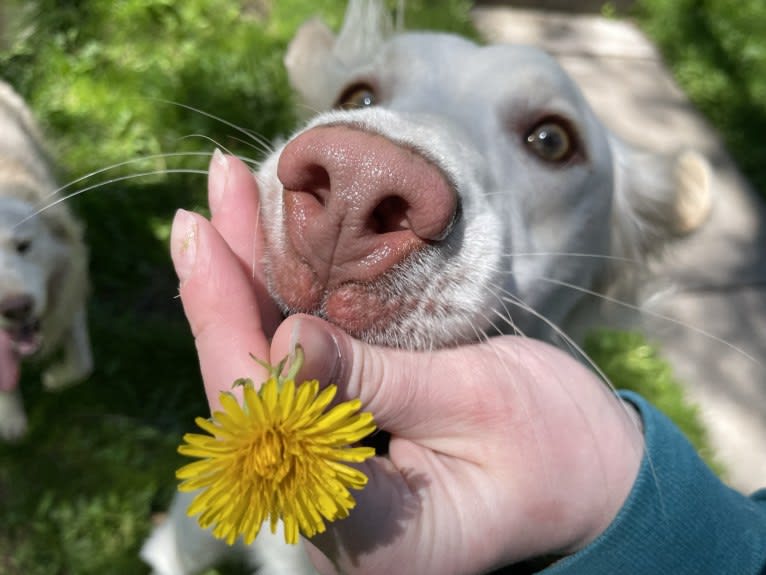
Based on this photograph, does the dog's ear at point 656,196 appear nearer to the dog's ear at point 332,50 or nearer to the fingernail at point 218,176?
the dog's ear at point 332,50

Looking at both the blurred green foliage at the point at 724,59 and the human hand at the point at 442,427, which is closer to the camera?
the human hand at the point at 442,427

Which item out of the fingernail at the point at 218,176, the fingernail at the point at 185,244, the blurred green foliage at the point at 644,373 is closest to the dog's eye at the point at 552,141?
the fingernail at the point at 218,176

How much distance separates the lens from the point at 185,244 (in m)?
1.29

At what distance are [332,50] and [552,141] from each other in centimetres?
105

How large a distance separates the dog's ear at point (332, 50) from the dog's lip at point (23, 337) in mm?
1585

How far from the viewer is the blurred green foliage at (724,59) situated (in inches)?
216

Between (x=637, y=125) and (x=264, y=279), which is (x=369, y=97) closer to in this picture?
(x=264, y=279)

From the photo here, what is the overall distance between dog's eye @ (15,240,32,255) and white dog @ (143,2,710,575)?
1.27 m

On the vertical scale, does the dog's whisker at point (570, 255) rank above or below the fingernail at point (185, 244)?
below

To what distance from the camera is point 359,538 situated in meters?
1.18

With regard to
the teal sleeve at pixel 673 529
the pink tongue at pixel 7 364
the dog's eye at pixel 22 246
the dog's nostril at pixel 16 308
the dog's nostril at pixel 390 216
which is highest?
the dog's nostril at pixel 390 216

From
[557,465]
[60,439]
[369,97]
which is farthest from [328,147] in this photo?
[60,439]

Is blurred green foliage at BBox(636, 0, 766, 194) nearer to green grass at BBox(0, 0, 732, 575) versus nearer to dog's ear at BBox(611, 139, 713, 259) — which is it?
green grass at BBox(0, 0, 732, 575)

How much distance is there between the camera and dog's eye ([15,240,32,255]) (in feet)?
9.50
